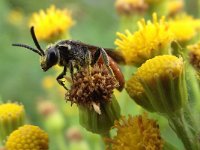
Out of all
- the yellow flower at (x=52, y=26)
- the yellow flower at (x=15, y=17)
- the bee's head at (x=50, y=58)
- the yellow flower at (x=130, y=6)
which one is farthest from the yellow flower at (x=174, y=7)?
the yellow flower at (x=15, y=17)

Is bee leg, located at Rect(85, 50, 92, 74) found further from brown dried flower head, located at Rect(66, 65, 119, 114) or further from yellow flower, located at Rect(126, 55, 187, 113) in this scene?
yellow flower, located at Rect(126, 55, 187, 113)

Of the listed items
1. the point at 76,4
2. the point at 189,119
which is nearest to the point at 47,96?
the point at 76,4

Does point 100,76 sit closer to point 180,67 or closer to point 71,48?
point 71,48

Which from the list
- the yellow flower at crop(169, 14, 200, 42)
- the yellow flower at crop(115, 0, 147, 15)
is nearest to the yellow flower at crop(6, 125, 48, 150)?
the yellow flower at crop(169, 14, 200, 42)

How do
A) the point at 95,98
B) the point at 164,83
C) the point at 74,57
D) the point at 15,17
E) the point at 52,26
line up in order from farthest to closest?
the point at 15,17 → the point at 52,26 → the point at 74,57 → the point at 95,98 → the point at 164,83

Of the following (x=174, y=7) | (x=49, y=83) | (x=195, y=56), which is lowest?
(x=195, y=56)

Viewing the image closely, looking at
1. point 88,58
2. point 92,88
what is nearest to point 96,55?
point 88,58

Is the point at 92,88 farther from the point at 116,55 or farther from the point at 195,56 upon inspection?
the point at 195,56
